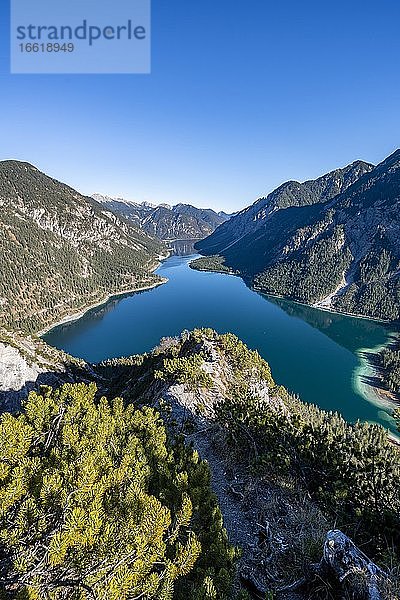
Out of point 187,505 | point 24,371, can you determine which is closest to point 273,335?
point 24,371

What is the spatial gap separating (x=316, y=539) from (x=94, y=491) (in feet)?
25.8

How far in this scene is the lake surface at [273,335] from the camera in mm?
89938

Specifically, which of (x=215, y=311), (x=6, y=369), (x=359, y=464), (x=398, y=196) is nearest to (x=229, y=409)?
(x=359, y=464)

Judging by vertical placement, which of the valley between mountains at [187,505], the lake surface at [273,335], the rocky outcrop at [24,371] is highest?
the valley between mountains at [187,505]

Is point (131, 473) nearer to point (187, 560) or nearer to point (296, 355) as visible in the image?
point (187, 560)

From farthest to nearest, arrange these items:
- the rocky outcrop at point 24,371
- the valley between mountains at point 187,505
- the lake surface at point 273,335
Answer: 1. the lake surface at point 273,335
2. the rocky outcrop at point 24,371
3. the valley between mountains at point 187,505

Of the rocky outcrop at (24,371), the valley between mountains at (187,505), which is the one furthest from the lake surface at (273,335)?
the valley between mountains at (187,505)

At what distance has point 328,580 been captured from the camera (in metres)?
9.02

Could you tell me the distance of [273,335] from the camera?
132 metres

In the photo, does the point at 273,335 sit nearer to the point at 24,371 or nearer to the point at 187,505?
the point at 24,371

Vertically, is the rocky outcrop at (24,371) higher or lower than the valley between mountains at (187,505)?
lower

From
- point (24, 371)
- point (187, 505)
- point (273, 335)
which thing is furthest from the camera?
point (273, 335)

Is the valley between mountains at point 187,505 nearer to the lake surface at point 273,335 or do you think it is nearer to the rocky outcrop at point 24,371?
the rocky outcrop at point 24,371

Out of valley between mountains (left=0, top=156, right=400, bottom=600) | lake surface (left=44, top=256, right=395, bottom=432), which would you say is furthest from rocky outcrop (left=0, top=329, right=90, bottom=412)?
lake surface (left=44, top=256, right=395, bottom=432)
